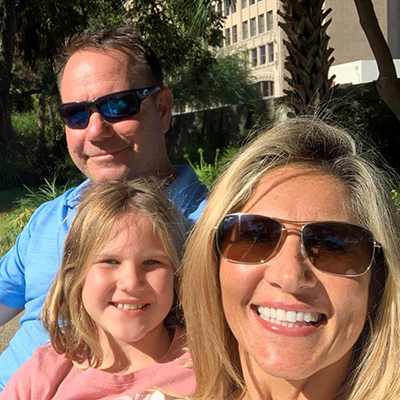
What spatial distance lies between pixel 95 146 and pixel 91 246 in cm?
69

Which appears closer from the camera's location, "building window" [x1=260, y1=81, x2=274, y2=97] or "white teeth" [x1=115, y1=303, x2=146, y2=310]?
"white teeth" [x1=115, y1=303, x2=146, y2=310]

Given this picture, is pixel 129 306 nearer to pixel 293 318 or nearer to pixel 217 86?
pixel 293 318

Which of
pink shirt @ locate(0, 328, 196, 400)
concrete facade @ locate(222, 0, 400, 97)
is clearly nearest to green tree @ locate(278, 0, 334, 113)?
pink shirt @ locate(0, 328, 196, 400)

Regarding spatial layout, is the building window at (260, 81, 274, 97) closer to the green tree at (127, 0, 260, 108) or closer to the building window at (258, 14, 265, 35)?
the building window at (258, 14, 265, 35)

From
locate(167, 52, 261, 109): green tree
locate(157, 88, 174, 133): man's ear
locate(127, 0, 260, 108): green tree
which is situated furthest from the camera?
locate(167, 52, 261, 109): green tree

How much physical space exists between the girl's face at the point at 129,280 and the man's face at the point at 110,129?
62cm

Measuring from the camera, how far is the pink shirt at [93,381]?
1.80 metres

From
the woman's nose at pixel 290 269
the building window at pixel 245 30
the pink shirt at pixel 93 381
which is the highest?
the building window at pixel 245 30

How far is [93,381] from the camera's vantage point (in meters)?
1.85

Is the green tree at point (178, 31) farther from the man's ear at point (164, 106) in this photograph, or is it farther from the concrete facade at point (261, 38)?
the concrete facade at point (261, 38)

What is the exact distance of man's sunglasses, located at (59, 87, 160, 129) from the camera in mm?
2408

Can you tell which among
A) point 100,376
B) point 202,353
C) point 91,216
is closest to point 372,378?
point 202,353

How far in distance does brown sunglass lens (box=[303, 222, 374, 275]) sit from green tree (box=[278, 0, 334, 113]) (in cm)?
527

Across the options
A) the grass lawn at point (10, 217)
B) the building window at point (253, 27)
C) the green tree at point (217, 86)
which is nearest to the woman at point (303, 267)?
the grass lawn at point (10, 217)
